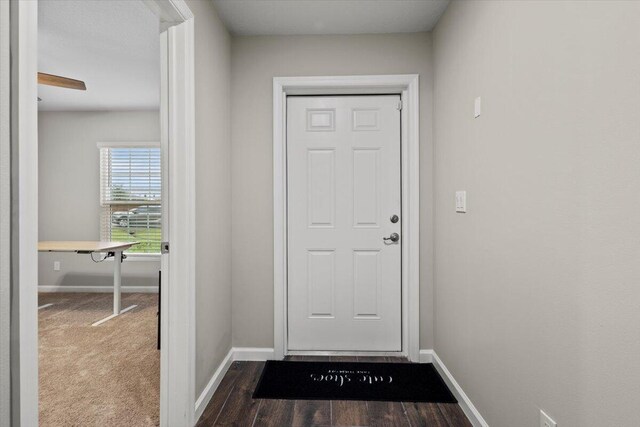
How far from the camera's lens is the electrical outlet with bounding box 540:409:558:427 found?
4.27 feet

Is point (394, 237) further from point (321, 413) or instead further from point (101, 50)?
point (101, 50)

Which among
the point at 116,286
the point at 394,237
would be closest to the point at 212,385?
the point at 394,237

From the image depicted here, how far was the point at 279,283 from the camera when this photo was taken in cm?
274

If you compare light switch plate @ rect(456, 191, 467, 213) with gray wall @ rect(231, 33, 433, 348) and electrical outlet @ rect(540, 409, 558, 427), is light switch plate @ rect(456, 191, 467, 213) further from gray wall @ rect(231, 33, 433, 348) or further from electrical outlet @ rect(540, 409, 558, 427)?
electrical outlet @ rect(540, 409, 558, 427)

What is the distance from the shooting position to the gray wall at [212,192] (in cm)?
206

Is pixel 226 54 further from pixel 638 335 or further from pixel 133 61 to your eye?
pixel 638 335

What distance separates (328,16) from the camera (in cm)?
245

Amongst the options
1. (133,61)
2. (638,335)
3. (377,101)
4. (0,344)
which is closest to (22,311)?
(0,344)

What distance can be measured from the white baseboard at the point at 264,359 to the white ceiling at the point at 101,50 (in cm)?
229

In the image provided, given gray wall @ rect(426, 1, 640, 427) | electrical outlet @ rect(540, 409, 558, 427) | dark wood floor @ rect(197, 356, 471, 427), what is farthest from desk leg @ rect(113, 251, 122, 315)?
electrical outlet @ rect(540, 409, 558, 427)

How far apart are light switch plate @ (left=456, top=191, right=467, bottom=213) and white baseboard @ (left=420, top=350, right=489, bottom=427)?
3.33 feet

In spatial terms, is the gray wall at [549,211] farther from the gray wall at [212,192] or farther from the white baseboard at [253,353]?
the gray wall at [212,192]

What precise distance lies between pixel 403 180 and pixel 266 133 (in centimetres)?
104

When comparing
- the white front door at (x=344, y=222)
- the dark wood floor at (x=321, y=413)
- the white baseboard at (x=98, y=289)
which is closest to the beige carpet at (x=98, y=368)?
the dark wood floor at (x=321, y=413)
